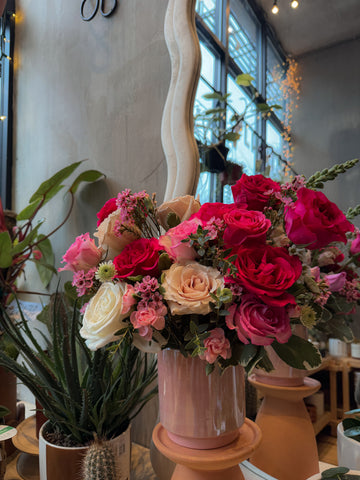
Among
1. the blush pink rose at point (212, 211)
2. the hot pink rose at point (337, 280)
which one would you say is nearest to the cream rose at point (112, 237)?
the blush pink rose at point (212, 211)

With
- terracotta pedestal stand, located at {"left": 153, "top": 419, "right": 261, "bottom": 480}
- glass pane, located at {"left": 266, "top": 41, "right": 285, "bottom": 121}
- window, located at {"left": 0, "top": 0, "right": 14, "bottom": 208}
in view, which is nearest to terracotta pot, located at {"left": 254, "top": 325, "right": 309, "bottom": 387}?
terracotta pedestal stand, located at {"left": 153, "top": 419, "right": 261, "bottom": 480}

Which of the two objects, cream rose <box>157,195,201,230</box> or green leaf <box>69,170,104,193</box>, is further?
green leaf <box>69,170,104,193</box>

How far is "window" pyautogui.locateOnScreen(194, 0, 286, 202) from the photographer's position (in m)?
0.75

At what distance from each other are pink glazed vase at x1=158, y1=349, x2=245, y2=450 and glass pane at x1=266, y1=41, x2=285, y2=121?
20.9 inches

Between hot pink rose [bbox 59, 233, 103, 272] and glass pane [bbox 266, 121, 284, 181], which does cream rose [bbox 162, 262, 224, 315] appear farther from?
glass pane [bbox 266, 121, 284, 181]

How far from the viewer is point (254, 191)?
0.49 metres

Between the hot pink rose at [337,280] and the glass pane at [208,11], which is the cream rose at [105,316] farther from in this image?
the glass pane at [208,11]

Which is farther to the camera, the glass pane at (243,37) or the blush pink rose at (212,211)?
Result: the glass pane at (243,37)

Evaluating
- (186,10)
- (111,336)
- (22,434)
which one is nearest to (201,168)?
(186,10)

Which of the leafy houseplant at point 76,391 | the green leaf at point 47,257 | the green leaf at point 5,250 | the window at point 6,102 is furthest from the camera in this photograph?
the window at point 6,102

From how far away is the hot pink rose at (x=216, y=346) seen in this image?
42 centimetres

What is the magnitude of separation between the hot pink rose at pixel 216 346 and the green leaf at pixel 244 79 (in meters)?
0.60

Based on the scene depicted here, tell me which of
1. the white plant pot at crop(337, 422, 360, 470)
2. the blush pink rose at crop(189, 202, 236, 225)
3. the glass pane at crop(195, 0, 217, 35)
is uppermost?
the glass pane at crop(195, 0, 217, 35)

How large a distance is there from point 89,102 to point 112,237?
0.75 m
